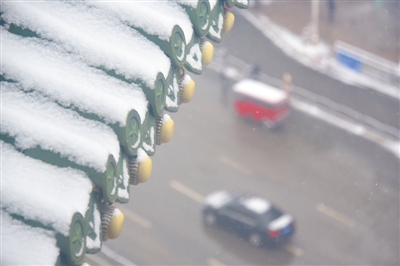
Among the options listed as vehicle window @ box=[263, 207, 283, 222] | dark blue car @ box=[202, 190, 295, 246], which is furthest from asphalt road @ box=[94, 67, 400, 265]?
vehicle window @ box=[263, 207, 283, 222]

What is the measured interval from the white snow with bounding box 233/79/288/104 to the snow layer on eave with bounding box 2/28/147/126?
62.5 ft

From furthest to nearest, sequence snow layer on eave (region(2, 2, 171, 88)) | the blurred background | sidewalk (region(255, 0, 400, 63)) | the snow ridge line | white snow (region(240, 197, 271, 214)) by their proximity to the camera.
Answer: sidewalk (region(255, 0, 400, 63))
the snow ridge line
white snow (region(240, 197, 271, 214))
the blurred background
snow layer on eave (region(2, 2, 171, 88))

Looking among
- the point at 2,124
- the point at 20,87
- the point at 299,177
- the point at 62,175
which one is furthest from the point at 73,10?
the point at 299,177

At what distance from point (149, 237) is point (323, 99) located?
9.94 metres

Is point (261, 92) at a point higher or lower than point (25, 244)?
lower

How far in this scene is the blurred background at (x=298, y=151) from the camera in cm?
1983

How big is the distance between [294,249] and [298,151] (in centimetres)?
505

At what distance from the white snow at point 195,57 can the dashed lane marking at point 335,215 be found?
48.1 ft

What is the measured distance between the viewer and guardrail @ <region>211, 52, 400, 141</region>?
2403 cm

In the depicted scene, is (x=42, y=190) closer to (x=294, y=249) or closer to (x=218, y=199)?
(x=294, y=249)

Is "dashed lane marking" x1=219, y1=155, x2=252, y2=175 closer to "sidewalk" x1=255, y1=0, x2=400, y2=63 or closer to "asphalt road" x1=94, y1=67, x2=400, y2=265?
"asphalt road" x1=94, y1=67, x2=400, y2=265

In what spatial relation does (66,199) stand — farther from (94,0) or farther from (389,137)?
(389,137)

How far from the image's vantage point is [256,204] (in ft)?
66.3

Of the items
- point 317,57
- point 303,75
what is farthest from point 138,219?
point 317,57
